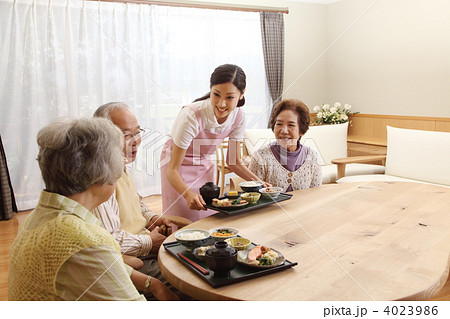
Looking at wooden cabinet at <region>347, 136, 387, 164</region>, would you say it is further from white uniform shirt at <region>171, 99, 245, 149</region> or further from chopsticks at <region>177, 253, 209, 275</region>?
chopsticks at <region>177, 253, 209, 275</region>

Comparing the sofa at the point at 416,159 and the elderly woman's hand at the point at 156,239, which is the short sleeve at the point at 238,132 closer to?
the elderly woman's hand at the point at 156,239

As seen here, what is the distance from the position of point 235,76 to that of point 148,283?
1.14m

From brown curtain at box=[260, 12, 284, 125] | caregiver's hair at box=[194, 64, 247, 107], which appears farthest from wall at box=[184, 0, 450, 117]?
caregiver's hair at box=[194, 64, 247, 107]

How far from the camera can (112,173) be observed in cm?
113

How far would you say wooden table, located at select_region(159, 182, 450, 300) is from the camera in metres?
1.18

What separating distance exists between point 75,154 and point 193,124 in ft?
3.76

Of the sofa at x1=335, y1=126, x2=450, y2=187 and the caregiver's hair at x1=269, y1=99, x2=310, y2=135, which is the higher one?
the caregiver's hair at x1=269, y1=99, x2=310, y2=135

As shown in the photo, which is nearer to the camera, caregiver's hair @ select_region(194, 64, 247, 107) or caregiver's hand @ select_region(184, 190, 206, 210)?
caregiver's hand @ select_region(184, 190, 206, 210)

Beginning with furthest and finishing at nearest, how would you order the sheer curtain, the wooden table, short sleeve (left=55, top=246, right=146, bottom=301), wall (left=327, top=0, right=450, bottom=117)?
1. wall (left=327, top=0, right=450, bottom=117)
2. the sheer curtain
3. the wooden table
4. short sleeve (left=55, top=246, right=146, bottom=301)

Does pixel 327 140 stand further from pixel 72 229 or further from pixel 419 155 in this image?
pixel 72 229

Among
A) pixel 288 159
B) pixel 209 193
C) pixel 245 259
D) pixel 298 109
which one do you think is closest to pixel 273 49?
pixel 298 109

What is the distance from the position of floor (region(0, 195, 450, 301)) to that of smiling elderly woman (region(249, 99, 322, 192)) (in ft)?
3.40

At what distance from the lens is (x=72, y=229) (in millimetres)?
1005

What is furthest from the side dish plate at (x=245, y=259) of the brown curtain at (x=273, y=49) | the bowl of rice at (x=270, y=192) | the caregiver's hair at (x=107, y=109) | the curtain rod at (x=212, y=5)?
the brown curtain at (x=273, y=49)
